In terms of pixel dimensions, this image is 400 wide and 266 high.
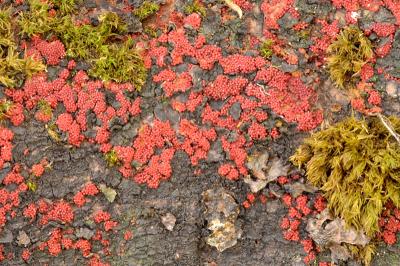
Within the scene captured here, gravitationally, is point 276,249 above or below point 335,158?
below

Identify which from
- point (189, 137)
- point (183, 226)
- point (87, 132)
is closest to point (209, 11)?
point (189, 137)

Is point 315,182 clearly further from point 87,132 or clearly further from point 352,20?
point 87,132

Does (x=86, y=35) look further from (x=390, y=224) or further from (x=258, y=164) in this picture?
(x=390, y=224)

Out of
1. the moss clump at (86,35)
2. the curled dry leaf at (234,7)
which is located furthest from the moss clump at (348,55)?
the moss clump at (86,35)

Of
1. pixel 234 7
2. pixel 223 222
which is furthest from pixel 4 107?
pixel 234 7

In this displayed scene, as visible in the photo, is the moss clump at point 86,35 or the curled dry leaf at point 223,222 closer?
the curled dry leaf at point 223,222

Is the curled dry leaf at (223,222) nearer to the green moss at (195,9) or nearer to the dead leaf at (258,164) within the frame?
the dead leaf at (258,164)
